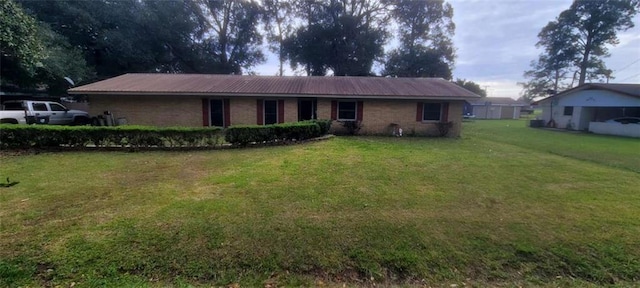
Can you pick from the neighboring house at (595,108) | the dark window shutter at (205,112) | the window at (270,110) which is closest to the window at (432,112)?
the window at (270,110)

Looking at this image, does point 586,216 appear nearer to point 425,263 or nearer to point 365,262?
point 425,263

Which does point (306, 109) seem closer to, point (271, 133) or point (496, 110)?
point (271, 133)

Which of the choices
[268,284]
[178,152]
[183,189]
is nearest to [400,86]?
[178,152]

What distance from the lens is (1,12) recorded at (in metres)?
11.8

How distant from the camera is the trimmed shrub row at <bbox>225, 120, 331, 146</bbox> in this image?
1009 cm

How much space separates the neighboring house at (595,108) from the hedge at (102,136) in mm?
24968

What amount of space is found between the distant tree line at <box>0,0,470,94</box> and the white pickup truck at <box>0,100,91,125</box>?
9407 millimetres

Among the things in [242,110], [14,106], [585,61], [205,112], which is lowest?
[205,112]

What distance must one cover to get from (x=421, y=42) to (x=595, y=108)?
1862 centimetres

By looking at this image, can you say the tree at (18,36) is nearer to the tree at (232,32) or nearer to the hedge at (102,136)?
the hedge at (102,136)

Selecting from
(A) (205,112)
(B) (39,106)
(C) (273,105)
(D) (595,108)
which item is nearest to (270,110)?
(C) (273,105)

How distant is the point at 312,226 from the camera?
12.7ft

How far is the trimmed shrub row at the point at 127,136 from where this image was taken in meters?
8.77

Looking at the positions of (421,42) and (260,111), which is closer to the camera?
(260,111)
